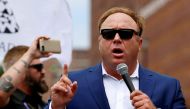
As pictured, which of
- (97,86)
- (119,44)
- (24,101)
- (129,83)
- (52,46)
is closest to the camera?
(129,83)

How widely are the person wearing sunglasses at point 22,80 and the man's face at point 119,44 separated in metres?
0.46

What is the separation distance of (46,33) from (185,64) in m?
16.0

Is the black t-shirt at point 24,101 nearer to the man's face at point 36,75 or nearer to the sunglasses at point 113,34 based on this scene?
the man's face at point 36,75

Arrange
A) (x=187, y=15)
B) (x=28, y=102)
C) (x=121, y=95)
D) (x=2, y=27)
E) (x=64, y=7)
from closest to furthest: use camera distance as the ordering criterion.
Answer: (x=121, y=95)
(x=28, y=102)
(x=2, y=27)
(x=64, y=7)
(x=187, y=15)

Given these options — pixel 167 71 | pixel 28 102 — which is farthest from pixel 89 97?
pixel 167 71

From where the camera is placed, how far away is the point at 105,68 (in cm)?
573

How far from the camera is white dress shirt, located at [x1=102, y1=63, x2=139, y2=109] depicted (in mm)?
5562

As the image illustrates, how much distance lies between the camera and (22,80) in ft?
20.6

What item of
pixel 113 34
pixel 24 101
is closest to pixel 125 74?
pixel 113 34

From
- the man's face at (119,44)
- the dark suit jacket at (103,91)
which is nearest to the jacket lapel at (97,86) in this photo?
the dark suit jacket at (103,91)

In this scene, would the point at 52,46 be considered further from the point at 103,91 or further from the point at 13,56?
the point at 13,56

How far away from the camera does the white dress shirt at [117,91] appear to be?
219 inches

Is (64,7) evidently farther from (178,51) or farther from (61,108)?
(178,51)

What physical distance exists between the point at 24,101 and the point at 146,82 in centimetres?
178
